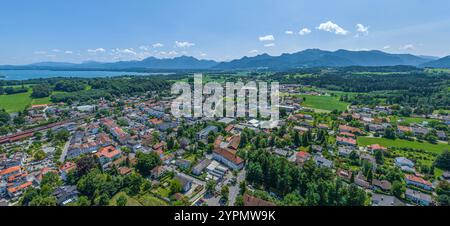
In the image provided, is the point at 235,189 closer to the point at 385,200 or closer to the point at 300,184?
the point at 300,184

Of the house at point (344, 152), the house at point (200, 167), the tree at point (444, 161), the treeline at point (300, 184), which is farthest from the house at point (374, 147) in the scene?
the house at point (200, 167)

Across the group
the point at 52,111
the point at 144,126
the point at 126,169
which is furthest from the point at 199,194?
the point at 52,111

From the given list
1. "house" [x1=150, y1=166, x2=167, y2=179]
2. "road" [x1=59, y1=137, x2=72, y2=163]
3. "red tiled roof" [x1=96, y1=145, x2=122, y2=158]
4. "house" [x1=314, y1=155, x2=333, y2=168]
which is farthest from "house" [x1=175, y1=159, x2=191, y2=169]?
"house" [x1=314, y1=155, x2=333, y2=168]

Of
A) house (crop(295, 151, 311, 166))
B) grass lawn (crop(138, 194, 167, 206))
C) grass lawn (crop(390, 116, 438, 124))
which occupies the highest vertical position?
grass lawn (crop(390, 116, 438, 124))

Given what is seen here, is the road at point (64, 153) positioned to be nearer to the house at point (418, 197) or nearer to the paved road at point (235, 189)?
the paved road at point (235, 189)

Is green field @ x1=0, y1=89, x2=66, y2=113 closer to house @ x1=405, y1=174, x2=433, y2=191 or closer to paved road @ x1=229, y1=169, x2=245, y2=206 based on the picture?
paved road @ x1=229, y1=169, x2=245, y2=206
